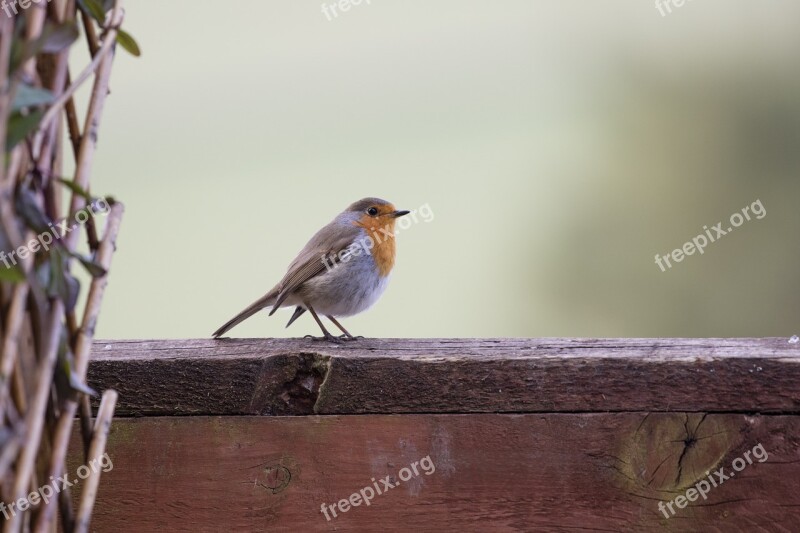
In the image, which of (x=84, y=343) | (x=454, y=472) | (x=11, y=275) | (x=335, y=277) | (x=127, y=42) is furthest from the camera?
(x=335, y=277)

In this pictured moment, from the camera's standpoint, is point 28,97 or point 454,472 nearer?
point 28,97

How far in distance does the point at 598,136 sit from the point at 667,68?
1.58 ft

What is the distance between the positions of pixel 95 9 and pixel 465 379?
0.88 m

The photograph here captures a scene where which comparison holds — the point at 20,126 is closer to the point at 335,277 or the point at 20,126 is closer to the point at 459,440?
the point at 459,440

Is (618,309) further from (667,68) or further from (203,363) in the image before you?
(203,363)

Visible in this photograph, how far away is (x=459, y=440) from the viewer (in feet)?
5.51

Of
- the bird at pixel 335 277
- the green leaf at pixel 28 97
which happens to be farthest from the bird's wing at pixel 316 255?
the green leaf at pixel 28 97

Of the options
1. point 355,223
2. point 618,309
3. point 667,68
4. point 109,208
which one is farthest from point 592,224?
point 109,208

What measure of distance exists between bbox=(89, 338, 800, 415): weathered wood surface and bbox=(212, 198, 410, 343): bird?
2.49 metres

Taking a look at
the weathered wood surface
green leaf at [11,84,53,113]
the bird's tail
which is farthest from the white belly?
green leaf at [11,84,53,113]

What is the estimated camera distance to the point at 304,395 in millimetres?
1741

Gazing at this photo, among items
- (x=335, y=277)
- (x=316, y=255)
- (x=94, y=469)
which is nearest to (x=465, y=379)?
(x=94, y=469)

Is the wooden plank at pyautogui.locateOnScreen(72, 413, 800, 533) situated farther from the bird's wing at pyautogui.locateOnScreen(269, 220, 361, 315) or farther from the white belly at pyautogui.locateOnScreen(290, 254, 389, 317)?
the white belly at pyautogui.locateOnScreen(290, 254, 389, 317)

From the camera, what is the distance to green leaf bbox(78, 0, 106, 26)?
1.13m
